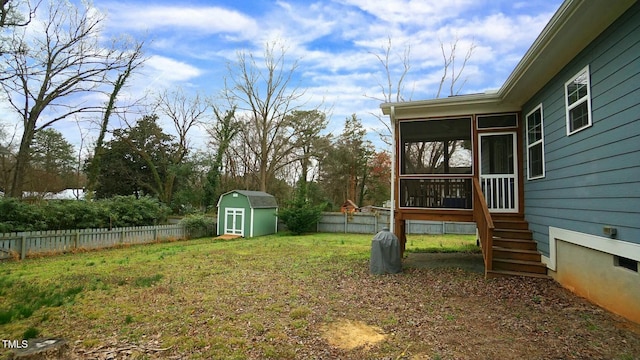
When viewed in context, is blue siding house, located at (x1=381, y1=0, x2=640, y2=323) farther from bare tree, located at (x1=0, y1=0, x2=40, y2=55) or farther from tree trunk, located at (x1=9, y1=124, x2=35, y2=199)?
tree trunk, located at (x1=9, y1=124, x2=35, y2=199)

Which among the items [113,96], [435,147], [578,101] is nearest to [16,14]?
[435,147]

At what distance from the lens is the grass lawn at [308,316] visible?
3.15m

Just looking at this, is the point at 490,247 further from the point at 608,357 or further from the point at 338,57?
the point at 338,57

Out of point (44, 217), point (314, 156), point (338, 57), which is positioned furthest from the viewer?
point (314, 156)

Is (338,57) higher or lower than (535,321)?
higher

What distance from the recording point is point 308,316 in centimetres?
413

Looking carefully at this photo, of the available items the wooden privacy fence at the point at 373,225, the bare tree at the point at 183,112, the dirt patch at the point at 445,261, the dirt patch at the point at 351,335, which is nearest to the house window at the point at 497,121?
the dirt patch at the point at 445,261

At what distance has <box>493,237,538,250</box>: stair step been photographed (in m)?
6.18

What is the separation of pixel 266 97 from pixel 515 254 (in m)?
20.3

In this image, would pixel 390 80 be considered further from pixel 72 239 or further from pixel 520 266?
pixel 72 239

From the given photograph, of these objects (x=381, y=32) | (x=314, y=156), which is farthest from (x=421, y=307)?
(x=314, y=156)

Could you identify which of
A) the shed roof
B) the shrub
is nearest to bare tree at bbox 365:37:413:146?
the shrub

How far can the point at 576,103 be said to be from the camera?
4.79 m

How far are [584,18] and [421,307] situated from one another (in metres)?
4.11
